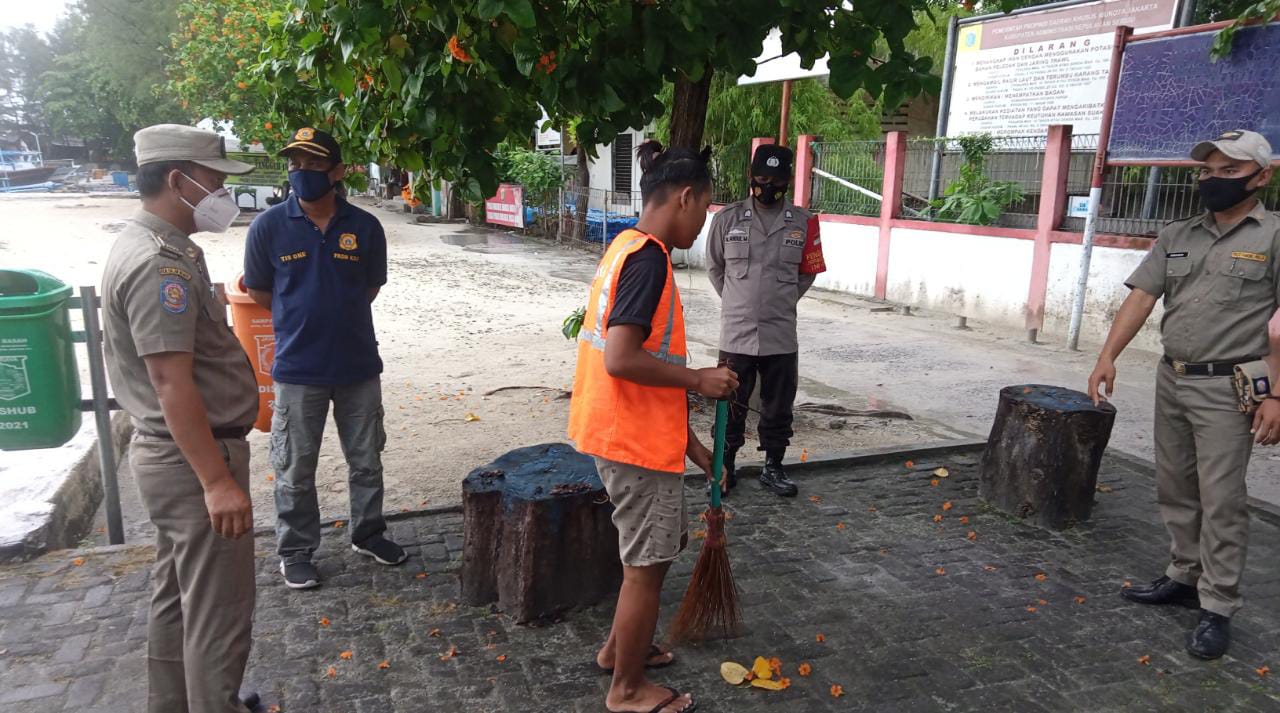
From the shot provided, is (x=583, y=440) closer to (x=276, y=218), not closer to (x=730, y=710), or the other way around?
(x=730, y=710)

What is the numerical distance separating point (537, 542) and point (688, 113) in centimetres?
341

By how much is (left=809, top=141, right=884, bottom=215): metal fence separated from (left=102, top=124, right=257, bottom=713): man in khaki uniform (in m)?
12.0

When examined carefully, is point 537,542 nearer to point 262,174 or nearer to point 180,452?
point 180,452

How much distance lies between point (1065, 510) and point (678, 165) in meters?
3.25

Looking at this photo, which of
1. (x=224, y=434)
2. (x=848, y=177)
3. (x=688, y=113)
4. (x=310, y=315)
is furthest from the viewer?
(x=848, y=177)

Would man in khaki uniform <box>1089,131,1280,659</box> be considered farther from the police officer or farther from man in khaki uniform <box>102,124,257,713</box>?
man in khaki uniform <box>102,124,257,713</box>

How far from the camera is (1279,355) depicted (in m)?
3.41

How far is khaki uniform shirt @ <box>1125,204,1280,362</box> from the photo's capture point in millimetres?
3418

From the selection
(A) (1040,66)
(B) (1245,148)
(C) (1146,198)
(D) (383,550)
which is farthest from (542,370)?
(A) (1040,66)

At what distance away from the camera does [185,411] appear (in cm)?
235

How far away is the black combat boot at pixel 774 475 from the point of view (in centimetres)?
498

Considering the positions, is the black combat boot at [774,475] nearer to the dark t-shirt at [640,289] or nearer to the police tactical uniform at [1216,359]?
the police tactical uniform at [1216,359]

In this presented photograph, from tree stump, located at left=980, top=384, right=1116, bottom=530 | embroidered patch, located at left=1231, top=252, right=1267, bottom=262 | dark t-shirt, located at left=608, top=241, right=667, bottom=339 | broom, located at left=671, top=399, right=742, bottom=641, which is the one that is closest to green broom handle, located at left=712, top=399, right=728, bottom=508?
broom, located at left=671, top=399, right=742, bottom=641

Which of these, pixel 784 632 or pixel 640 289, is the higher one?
pixel 640 289
